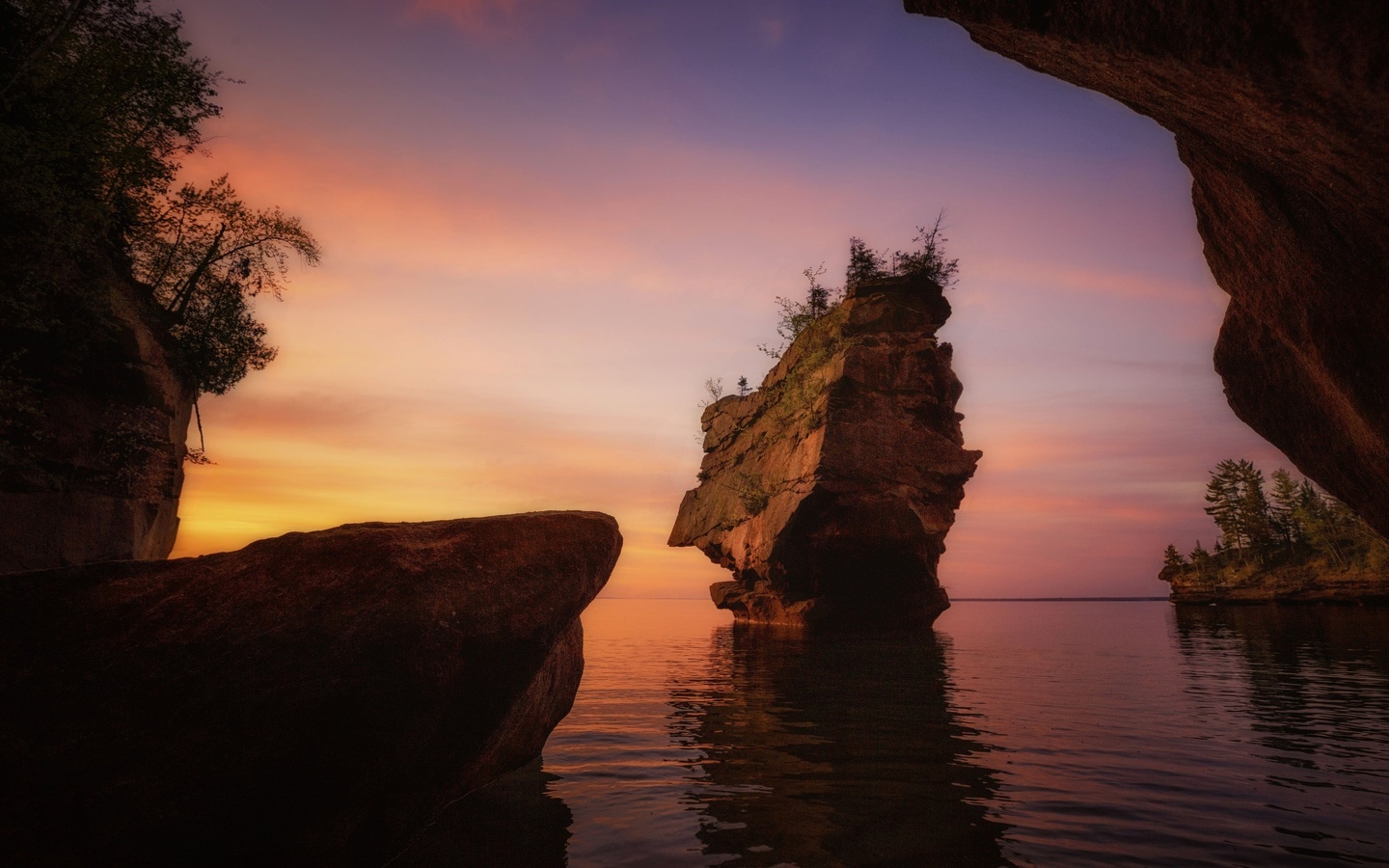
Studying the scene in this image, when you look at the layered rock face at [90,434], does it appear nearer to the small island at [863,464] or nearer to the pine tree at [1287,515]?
the small island at [863,464]

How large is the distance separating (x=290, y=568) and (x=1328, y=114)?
25.8ft

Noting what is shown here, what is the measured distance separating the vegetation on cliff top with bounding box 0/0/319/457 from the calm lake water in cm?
1416

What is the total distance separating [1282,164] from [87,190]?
22482 millimetres

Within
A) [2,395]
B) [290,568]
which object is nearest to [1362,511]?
[290,568]

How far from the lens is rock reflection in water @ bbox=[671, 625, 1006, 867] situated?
5.17 metres

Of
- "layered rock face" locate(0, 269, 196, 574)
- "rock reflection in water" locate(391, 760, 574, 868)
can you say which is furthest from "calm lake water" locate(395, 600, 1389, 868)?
"layered rock face" locate(0, 269, 196, 574)

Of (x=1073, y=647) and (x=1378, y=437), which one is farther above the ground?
(x=1378, y=437)

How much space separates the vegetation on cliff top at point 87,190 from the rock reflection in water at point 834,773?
50.4ft

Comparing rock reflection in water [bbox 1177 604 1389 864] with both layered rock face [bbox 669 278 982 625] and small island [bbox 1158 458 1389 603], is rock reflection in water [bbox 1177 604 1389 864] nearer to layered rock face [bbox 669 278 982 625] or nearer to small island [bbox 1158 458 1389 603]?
layered rock face [bbox 669 278 982 625]

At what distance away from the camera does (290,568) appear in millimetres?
4973

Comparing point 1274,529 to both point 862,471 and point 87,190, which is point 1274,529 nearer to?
point 862,471

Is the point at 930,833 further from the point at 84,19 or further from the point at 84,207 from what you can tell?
the point at 84,19

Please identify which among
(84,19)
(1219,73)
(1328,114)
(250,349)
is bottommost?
(1328,114)

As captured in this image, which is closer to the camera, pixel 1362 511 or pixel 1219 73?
pixel 1219 73
